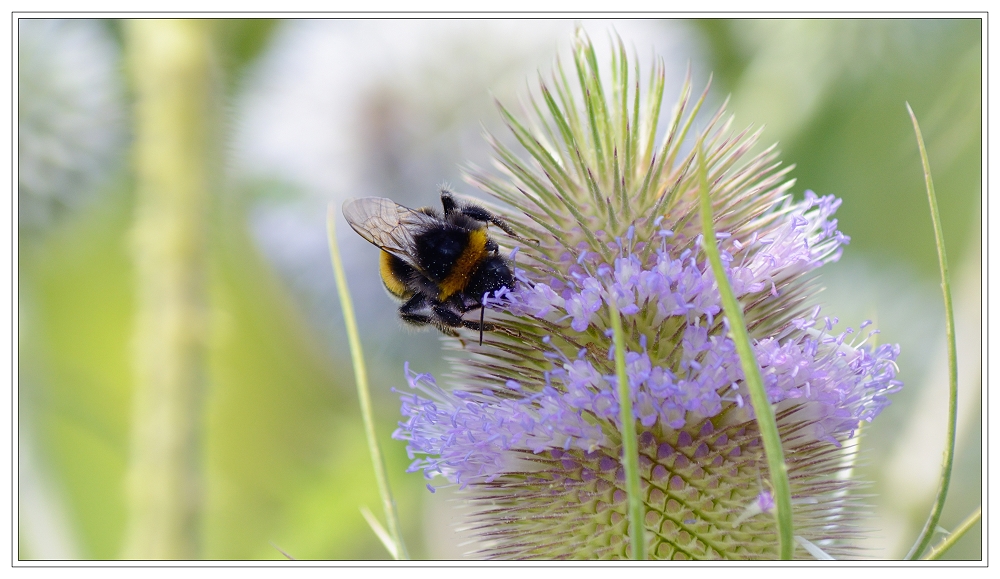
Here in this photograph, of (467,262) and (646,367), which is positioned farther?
(467,262)

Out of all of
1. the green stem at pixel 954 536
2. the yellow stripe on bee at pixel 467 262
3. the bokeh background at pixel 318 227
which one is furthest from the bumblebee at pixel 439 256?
the green stem at pixel 954 536

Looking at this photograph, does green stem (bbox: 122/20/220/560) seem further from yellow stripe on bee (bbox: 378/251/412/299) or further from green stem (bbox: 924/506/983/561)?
green stem (bbox: 924/506/983/561)

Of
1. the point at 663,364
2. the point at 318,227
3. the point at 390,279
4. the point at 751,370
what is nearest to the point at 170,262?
the point at 390,279

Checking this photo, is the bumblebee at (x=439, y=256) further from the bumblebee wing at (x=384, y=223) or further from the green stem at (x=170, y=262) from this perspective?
the green stem at (x=170, y=262)

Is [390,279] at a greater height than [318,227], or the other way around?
[318,227]

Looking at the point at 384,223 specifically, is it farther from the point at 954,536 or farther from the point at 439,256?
the point at 954,536

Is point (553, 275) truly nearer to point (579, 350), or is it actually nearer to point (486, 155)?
point (579, 350)
